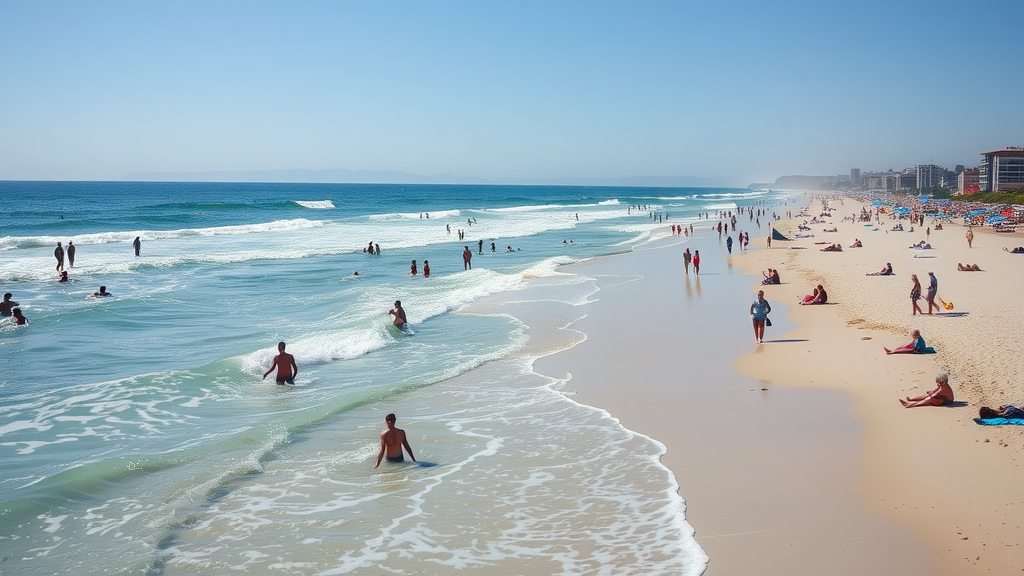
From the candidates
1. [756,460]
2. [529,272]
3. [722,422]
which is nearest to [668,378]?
[722,422]

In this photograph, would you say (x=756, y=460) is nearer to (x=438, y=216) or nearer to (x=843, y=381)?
(x=843, y=381)

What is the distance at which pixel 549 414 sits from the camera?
10.3 metres

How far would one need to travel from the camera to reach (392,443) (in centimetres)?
831

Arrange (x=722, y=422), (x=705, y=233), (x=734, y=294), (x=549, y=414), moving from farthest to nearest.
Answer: (x=705, y=233) → (x=734, y=294) → (x=549, y=414) → (x=722, y=422)

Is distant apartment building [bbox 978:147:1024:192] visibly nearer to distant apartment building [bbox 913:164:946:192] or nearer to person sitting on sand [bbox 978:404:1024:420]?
distant apartment building [bbox 913:164:946:192]

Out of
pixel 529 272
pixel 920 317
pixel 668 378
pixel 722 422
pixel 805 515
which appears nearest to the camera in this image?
pixel 805 515

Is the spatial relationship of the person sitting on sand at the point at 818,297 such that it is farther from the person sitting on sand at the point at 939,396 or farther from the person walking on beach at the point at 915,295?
the person sitting on sand at the point at 939,396

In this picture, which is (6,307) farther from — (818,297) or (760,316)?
(818,297)

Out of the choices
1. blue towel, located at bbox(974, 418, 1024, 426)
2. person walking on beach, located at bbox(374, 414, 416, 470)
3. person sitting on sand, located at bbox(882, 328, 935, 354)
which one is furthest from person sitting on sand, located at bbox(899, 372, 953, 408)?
person walking on beach, located at bbox(374, 414, 416, 470)

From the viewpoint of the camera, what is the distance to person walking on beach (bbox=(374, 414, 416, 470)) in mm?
8250

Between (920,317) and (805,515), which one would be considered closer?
(805,515)

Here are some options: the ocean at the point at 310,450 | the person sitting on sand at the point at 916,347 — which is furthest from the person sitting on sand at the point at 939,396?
the ocean at the point at 310,450

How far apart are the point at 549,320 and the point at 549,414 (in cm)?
802

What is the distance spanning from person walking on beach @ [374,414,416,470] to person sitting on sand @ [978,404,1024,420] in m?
7.25
